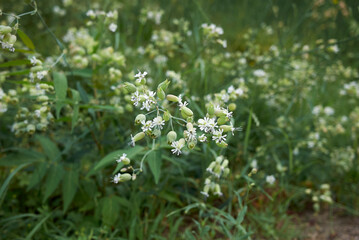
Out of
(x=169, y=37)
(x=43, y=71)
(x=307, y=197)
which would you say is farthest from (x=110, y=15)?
(x=307, y=197)

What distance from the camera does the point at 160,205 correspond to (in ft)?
5.92

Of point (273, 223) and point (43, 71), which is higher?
point (43, 71)

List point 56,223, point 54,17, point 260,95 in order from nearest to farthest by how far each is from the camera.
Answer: point 56,223
point 260,95
point 54,17

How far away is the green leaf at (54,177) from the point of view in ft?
5.07

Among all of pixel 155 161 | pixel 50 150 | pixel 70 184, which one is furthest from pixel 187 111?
pixel 50 150

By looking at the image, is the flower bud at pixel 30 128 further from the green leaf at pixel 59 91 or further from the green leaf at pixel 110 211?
the green leaf at pixel 110 211

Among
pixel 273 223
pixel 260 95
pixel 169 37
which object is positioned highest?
pixel 169 37

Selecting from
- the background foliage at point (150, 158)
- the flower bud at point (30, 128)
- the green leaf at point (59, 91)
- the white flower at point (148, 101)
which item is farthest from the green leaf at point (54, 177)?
the white flower at point (148, 101)

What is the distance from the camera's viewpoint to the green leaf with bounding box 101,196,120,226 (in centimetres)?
154

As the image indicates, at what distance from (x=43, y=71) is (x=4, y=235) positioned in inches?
31.3

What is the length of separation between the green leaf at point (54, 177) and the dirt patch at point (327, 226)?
1.22 meters

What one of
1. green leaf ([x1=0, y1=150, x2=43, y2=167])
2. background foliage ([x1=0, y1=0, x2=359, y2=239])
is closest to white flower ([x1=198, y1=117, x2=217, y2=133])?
background foliage ([x1=0, y1=0, x2=359, y2=239])

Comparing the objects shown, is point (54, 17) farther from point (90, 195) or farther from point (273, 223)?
point (273, 223)

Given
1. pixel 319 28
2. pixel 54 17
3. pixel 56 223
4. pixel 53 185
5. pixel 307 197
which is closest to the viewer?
pixel 53 185
